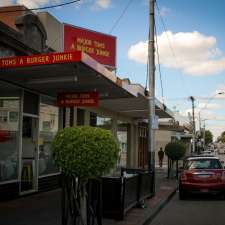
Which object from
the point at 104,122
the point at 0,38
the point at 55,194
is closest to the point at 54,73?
the point at 0,38

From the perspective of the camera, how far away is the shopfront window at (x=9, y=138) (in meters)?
13.4

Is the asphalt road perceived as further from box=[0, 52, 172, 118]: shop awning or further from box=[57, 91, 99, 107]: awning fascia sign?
box=[0, 52, 172, 118]: shop awning

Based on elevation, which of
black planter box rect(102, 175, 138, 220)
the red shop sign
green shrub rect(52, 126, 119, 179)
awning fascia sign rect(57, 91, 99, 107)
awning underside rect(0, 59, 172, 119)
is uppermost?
the red shop sign

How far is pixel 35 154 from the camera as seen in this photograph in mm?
15281

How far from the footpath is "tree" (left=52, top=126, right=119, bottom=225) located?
7.08 ft

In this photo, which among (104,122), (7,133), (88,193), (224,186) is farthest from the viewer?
(104,122)

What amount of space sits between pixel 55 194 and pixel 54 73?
4.84 meters

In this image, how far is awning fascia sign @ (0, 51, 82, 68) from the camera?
33.4ft

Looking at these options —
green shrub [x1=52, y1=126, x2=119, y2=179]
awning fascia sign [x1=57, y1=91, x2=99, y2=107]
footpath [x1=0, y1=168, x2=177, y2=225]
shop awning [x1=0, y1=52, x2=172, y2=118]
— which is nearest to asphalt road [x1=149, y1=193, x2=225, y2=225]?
footpath [x1=0, y1=168, x2=177, y2=225]

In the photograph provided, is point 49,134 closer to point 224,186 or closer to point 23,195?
point 23,195

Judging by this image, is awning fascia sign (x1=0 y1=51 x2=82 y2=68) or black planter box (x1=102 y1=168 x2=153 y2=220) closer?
awning fascia sign (x1=0 y1=51 x2=82 y2=68)

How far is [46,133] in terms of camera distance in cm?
1638

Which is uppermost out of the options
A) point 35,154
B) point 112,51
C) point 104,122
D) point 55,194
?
point 112,51

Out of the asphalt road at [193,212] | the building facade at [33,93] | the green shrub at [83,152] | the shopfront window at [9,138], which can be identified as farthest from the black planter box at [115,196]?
the shopfront window at [9,138]
